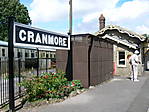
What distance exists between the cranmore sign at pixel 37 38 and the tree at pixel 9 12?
2656 cm

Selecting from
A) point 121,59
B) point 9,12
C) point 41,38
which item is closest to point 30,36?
point 41,38

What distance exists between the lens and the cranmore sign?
6.23 m

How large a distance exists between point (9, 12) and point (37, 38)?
30.2 metres

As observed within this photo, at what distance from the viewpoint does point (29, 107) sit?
6.79 metres

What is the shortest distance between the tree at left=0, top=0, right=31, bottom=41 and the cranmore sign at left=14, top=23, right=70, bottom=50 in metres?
26.6

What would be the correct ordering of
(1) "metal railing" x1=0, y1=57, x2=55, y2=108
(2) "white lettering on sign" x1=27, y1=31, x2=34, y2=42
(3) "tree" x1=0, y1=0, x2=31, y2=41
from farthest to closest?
(3) "tree" x1=0, y1=0, x2=31, y2=41
(1) "metal railing" x1=0, y1=57, x2=55, y2=108
(2) "white lettering on sign" x1=27, y1=31, x2=34, y2=42

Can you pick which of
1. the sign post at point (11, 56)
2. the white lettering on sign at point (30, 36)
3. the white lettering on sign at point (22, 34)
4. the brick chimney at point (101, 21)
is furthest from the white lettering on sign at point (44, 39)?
the brick chimney at point (101, 21)

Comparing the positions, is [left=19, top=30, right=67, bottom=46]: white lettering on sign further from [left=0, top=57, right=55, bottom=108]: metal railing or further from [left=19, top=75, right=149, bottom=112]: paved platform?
[left=19, top=75, right=149, bottom=112]: paved platform

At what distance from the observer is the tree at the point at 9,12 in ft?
112

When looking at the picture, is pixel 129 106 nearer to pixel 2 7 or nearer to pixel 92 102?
pixel 92 102

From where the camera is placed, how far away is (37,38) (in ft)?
23.6

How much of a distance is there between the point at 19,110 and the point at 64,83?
230 cm

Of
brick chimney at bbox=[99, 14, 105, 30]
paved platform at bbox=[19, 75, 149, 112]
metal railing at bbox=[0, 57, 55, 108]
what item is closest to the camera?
paved platform at bbox=[19, 75, 149, 112]

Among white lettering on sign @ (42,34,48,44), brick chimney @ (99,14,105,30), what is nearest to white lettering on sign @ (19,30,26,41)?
white lettering on sign @ (42,34,48,44)
